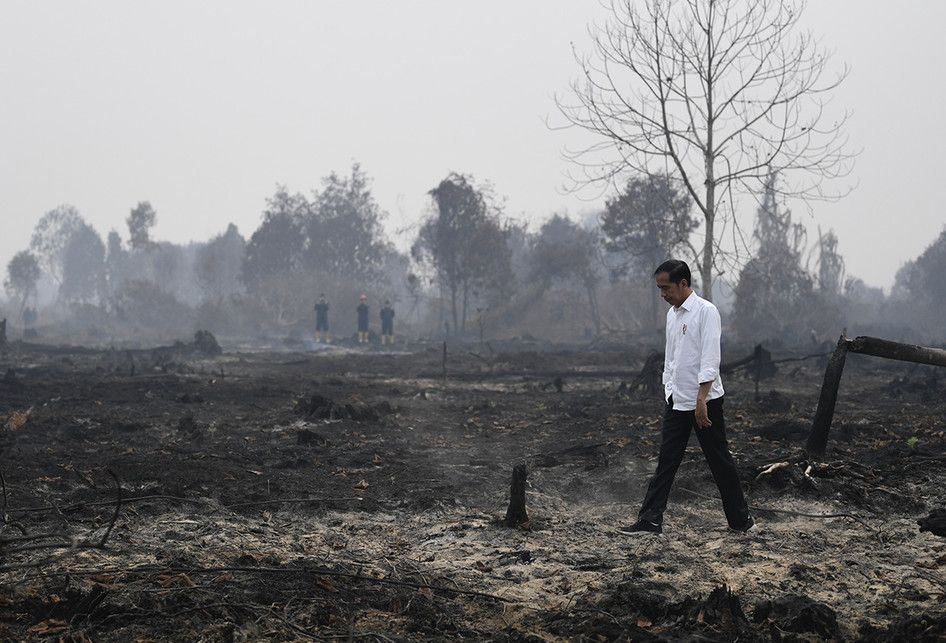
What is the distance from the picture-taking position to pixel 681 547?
5352 mm

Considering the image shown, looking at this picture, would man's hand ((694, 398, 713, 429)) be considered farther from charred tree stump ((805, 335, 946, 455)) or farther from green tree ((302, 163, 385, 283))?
green tree ((302, 163, 385, 283))

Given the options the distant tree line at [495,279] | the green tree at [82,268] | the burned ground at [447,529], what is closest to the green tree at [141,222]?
the distant tree line at [495,279]

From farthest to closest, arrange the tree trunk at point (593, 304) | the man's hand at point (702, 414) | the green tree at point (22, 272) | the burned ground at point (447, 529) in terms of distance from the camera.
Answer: the green tree at point (22, 272)
the tree trunk at point (593, 304)
the man's hand at point (702, 414)
the burned ground at point (447, 529)

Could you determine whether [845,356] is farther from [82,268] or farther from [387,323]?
[82,268]

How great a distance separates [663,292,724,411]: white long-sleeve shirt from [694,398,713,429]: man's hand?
115 millimetres

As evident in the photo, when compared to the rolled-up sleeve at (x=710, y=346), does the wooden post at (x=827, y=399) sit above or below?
below

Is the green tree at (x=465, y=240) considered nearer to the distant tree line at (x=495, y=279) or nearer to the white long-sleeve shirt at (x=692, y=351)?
the distant tree line at (x=495, y=279)

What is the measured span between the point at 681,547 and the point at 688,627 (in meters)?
1.61

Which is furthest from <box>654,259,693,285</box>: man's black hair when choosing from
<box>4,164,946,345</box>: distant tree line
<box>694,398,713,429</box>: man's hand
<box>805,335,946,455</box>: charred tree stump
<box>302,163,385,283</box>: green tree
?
<box>302,163,385,283</box>: green tree

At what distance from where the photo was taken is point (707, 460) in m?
5.56

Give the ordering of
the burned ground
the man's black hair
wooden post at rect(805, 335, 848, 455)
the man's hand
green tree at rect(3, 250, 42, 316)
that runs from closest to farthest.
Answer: the burned ground
the man's hand
the man's black hair
wooden post at rect(805, 335, 848, 455)
green tree at rect(3, 250, 42, 316)

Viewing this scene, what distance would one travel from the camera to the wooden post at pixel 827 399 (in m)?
6.73

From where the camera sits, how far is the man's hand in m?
5.37

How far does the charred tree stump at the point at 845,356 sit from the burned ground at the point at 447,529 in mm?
237
